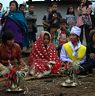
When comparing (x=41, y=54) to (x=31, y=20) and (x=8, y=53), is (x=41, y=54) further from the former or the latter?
(x=31, y=20)

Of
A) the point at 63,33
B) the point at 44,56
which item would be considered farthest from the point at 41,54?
the point at 63,33

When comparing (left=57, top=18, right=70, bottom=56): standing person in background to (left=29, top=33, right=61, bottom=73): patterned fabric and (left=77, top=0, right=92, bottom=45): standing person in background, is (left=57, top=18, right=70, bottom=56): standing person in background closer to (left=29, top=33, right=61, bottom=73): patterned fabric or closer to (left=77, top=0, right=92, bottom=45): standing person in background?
(left=77, top=0, right=92, bottom=45): standing person in background

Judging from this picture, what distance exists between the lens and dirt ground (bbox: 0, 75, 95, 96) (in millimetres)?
6480

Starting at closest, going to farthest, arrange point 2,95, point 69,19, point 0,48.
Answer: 1. point 2,95
2. point 0,48
3. point 69,19

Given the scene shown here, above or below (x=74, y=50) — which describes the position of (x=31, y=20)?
above

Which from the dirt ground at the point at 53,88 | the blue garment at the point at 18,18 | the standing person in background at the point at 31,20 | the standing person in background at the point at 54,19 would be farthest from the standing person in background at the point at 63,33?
the dirt ground at the point at 53,88

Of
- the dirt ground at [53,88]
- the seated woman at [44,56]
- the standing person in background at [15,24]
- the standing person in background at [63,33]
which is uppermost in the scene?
the standing person in background at [15,24]

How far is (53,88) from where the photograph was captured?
693 cm

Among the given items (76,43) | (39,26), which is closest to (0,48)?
(76,43)

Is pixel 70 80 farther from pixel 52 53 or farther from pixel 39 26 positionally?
pixel 39 26

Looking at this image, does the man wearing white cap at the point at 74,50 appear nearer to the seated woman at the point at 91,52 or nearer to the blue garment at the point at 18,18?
the seated woman at the point at 91,52

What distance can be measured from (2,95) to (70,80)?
1.26 meters

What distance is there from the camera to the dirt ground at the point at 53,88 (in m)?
6.48

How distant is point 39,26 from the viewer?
1605 centimetres
